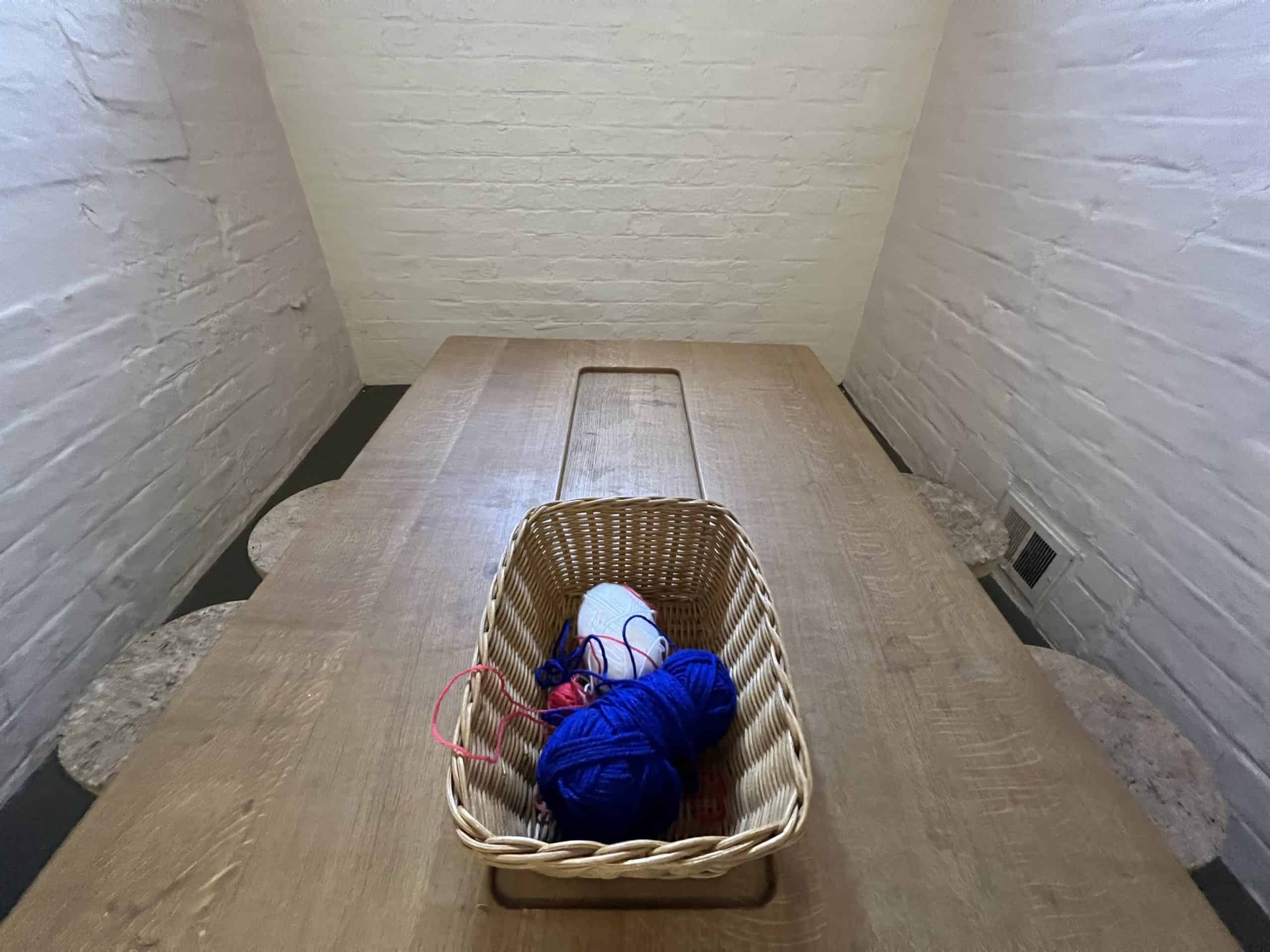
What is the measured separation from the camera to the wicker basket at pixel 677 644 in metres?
0.41

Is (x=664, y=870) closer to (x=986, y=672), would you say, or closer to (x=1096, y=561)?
(x=986, y=672)

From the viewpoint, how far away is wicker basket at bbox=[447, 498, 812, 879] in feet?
1.35

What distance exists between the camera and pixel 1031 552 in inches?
55.9

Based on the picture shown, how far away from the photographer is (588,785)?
0.49 m

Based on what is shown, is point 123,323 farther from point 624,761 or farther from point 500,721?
point 624,761

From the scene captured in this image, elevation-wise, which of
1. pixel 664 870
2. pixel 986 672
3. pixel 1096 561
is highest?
pixel 664 870

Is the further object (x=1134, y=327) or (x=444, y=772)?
(x=1134, y=327)

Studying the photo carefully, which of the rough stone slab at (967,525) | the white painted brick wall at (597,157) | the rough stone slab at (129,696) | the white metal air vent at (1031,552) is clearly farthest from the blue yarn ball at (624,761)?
the white painted brick wall at (597,157)

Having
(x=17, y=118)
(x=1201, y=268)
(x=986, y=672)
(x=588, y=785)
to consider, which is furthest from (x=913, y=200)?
(x=17, y=118)

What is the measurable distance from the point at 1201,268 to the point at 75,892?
1757mm

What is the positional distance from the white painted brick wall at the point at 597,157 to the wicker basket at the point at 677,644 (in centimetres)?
162

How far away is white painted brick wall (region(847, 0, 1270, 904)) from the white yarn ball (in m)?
1.01

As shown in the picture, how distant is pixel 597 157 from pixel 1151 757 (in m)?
2.08

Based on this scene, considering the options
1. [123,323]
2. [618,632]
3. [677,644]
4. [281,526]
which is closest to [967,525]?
[677,644]
